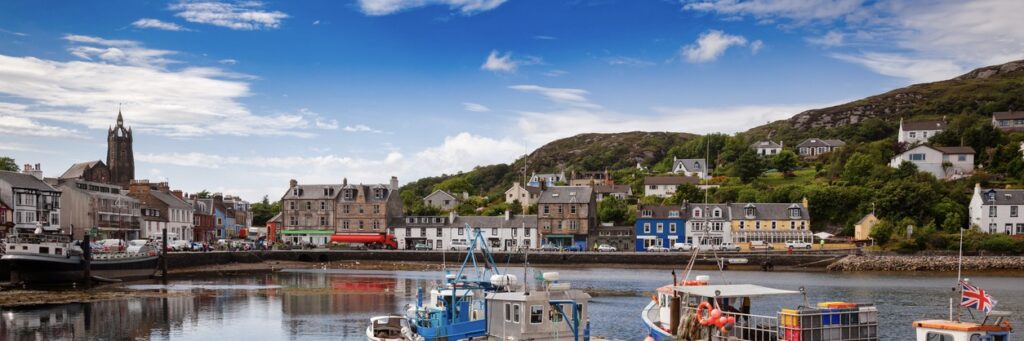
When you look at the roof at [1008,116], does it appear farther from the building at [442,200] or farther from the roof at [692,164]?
the building at [442,200]

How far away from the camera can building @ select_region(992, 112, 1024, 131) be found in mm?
167875

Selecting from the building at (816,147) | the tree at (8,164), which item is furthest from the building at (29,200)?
the building at (816,147)

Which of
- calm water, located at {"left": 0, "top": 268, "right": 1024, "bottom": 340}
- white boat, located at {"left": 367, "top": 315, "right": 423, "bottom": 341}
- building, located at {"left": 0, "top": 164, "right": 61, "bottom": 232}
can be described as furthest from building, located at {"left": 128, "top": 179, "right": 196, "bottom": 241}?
white boat, located at {"left": 367, "top": 315, "right": 423, "bottom": 341}

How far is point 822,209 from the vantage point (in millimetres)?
110938

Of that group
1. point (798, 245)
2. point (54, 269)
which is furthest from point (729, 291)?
point (798, 245)

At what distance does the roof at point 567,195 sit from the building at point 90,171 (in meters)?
62.8

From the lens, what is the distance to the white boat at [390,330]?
35344mm

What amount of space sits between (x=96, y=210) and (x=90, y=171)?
130ft

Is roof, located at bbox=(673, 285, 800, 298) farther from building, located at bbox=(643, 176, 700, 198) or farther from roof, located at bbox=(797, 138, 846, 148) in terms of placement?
roof, located at bbox=(797, 138, 846, 148)

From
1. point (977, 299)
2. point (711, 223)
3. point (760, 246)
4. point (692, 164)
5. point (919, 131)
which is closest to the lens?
point (977, 299)

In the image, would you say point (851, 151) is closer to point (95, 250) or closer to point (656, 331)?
point (95, 250)

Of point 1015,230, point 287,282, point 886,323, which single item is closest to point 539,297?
point 886,323

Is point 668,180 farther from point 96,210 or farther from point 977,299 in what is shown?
point 977,299

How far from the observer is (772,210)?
4232 inches
